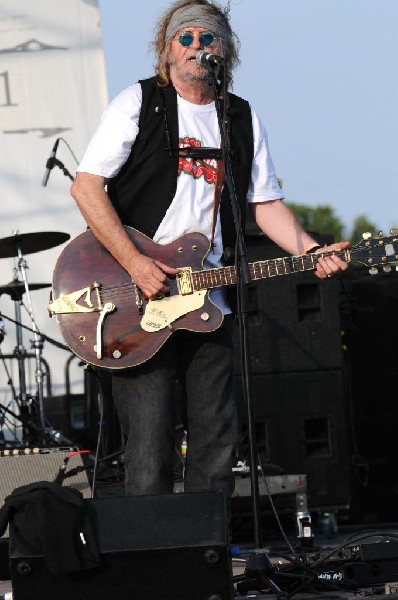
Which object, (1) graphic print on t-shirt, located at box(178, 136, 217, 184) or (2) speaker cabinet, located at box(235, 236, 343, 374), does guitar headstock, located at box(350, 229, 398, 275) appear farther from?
(2) speaker cabinet, located at box(235, 236, 343, 374)

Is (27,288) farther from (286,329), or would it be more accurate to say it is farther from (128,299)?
(128,299)

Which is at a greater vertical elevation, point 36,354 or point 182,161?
point 182,161

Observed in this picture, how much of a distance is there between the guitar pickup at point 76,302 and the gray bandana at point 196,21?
90 cm

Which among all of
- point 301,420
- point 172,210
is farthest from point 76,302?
point 301,420

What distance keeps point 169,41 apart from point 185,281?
0.84 m

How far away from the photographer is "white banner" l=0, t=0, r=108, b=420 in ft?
29.5

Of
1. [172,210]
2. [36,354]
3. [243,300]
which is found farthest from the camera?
[36,354]

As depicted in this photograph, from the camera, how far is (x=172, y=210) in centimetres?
381

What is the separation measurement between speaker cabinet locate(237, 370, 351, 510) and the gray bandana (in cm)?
287

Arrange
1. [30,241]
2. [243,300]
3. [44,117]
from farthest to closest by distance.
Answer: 1. [44,117]
2. [30,241]
3. [243,300]

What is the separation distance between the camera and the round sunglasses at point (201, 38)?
12.5 feet

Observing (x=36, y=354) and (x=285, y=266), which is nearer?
(x=285, y=266)

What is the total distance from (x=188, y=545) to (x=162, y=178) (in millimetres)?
1281

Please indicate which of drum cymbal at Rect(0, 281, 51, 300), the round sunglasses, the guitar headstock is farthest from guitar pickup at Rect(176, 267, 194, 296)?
drum cymbal at Rect(0, 281, 51, 300)
